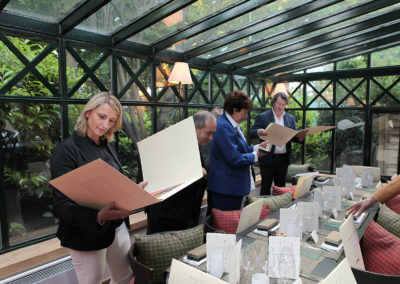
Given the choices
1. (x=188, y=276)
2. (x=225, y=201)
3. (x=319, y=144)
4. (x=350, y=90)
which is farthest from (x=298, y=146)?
(x=188, y=276)

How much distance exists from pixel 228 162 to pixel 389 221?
1310mm

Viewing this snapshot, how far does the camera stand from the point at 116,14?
2.98 meters

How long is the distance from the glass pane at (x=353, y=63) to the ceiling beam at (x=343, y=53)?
0.94 ft

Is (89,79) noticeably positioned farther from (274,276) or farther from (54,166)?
(274,276)

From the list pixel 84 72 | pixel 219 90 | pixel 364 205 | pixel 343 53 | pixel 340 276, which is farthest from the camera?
pixel 343 53

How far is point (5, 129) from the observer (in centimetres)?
272

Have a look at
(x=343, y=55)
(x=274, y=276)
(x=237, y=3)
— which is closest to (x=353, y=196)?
(x=274, y=276)

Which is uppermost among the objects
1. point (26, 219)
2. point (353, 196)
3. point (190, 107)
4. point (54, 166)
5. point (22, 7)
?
point (22, 7)

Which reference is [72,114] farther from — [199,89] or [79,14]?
[199,89]

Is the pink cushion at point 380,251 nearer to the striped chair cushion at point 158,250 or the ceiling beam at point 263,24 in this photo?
the striped chair cushion at point 158,250

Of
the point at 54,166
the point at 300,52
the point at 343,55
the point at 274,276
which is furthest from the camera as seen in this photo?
the point at 343,55

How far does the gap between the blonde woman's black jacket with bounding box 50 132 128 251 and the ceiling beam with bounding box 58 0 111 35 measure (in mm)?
1555

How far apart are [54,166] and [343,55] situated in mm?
6390

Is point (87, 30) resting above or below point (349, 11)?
below
